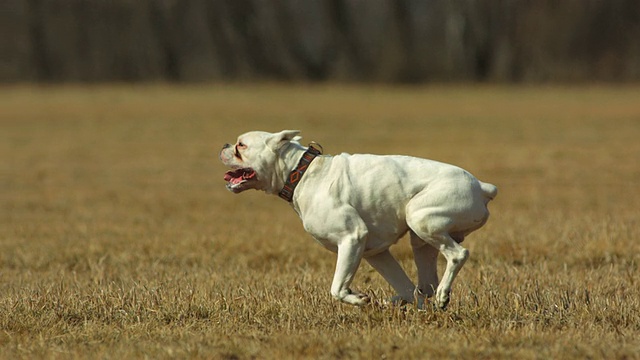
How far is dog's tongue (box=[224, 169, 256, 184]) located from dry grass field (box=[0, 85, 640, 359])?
0.98 meters

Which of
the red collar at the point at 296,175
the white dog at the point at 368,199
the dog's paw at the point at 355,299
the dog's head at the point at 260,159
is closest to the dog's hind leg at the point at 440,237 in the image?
the white dog at the point at 368,199

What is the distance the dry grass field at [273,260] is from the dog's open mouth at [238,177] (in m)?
0.94

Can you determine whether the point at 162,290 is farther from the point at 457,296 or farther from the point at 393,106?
the point at 393,106

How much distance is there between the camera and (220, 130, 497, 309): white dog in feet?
22.4

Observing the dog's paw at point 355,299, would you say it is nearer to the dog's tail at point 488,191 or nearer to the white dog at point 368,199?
the white dog at point 368,199

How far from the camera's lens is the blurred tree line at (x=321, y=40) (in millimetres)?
56875

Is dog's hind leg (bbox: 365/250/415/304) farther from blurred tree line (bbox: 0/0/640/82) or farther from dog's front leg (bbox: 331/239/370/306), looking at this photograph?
blurred tree line (bbox: 0/0/640/82)

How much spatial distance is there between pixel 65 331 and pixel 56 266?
3943 millimetres

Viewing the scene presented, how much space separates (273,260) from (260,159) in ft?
12.6

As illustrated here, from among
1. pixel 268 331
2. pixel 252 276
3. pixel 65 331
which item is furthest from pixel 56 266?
pixel 268 331

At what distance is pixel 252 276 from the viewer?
9.53 metres

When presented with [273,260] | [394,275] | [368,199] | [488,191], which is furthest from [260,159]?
[273,260]

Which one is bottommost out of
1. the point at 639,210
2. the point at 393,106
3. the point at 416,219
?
the point at 393,106

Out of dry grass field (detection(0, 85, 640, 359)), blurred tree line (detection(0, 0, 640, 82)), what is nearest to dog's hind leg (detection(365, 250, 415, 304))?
dry grass field (detection(0, 85, 640, 359))
